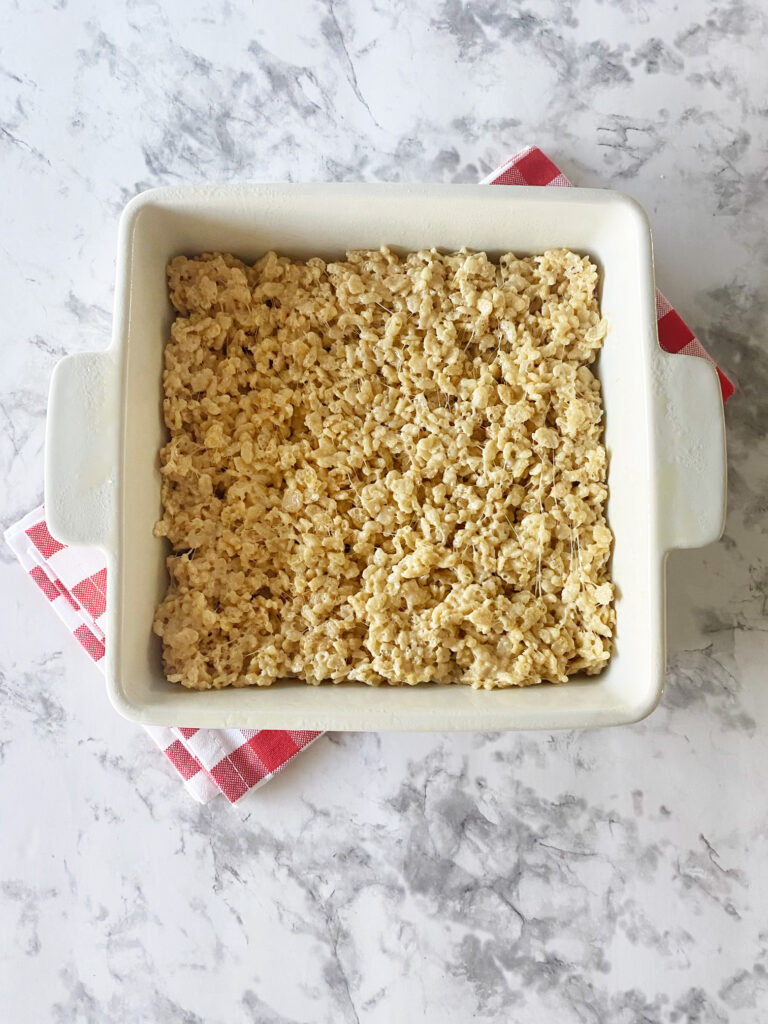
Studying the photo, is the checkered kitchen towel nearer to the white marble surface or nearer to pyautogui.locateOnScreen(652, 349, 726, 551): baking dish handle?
the white marble surface

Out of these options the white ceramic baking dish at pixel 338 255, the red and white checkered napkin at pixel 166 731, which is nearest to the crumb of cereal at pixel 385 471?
the white ceramic baking dish at pixel 338 255

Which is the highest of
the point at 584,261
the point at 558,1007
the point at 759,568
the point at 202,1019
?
the point at 584,261

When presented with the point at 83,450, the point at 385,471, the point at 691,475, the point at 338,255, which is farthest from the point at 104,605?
the point at 691,475

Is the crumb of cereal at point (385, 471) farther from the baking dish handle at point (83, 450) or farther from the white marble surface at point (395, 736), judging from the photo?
the white marble surface at point (395, 736)

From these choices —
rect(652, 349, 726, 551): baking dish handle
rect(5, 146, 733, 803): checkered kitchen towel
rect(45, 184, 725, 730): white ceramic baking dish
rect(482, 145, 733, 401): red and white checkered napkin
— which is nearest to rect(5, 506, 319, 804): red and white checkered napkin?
rect(5, 146, 733, 803): checkered kitchen towel

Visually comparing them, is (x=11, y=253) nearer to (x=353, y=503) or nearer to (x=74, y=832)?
(x=353, y=503)

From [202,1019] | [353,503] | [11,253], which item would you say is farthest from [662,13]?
[202,1019]

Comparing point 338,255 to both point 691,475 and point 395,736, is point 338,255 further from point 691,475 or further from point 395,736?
point 395,736
